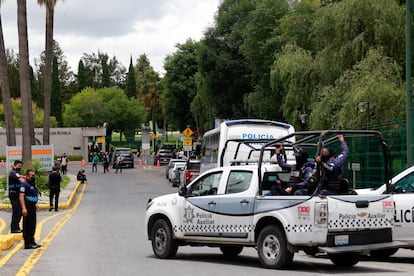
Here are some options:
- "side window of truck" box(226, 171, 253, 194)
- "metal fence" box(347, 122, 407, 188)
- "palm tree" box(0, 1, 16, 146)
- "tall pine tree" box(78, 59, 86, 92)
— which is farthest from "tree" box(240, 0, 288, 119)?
"tall pine tree" box(78, 59, 86, 92)

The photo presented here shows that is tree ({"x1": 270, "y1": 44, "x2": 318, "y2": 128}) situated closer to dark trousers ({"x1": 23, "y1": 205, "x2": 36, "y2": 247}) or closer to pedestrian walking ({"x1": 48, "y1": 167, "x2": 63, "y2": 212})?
pedestrian walking ({"x1": 48, "y1": 167, "x2": 63, "y2": 212})

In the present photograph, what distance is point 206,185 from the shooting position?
1492 centimetres

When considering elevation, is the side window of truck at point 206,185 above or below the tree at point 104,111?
below

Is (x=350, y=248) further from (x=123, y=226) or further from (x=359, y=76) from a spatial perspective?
(x=359, y=76)

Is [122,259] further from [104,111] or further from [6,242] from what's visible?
[104,111]

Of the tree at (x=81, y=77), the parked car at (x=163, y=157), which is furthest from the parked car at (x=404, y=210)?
the tree at (x=81, y=77)

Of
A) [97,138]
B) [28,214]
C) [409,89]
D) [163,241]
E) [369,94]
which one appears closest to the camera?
[163,241]

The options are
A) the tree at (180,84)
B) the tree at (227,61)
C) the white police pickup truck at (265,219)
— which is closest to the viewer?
the white police pickup truck at (265,219)

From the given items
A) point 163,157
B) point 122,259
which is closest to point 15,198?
point 122,259

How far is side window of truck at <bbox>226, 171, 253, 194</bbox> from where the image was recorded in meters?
14.0

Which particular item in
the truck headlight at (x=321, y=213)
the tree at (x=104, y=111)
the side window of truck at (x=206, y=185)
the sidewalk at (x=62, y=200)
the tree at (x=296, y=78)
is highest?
the tree at (x=104, y=111)

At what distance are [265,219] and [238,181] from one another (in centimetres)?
113

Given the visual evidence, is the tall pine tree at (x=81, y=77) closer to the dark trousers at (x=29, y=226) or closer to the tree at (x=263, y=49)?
the tree at (x=263, y=49)

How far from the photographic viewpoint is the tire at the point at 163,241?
15.2 m
